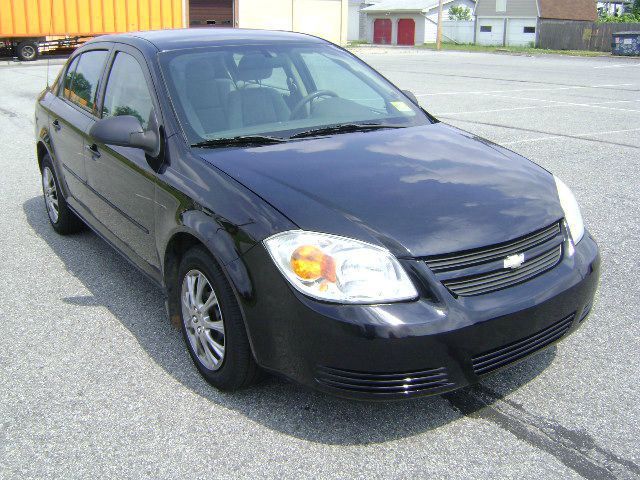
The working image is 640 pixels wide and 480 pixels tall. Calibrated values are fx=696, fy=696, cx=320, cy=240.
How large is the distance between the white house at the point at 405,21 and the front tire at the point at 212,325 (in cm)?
6551

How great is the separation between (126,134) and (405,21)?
67284 millimetres

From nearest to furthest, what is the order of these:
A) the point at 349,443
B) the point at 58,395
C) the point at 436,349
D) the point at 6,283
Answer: the point at 436,349
the point at 349,443
the point at 58,395
the point at 6,283

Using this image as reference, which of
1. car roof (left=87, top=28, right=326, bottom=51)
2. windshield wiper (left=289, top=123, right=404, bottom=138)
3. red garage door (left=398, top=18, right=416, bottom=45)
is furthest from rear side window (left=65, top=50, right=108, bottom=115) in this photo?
red garage door (left=398, top=18, right=416, bottom=45)

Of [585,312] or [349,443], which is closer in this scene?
[349,443]

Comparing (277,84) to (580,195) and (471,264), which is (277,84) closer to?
(471,264)

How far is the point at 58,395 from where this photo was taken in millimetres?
3234

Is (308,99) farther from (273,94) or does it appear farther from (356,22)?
(356,22)

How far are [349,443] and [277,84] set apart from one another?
7.13 ft

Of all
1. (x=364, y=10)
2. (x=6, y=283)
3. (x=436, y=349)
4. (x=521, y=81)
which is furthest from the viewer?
(x=364, y=10)

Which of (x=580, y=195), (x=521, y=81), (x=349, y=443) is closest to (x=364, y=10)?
(x=521, y=81)

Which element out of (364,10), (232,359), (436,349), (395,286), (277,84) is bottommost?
(232,359)

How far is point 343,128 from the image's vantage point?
3900 mm

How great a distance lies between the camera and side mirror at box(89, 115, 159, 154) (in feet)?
11.7

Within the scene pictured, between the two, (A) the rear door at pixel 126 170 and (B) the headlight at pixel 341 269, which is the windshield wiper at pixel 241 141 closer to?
(A) the rear door at pixel 126 170
